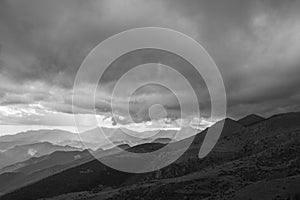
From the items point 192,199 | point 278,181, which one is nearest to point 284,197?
point 278,181

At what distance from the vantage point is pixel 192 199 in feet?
646

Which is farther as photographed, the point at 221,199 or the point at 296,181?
the point at 296,181

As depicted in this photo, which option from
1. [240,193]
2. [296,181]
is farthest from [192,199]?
[296,181]

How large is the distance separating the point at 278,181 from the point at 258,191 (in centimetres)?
1959

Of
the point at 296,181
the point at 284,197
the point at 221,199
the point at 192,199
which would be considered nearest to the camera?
the point at 284,197

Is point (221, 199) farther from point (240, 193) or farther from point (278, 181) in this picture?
point (278, 181)

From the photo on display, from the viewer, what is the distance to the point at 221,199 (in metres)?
157

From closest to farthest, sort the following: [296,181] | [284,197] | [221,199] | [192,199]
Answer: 1. [284,197]
2. [221,199]
3. [296,181]
4. [192,199]

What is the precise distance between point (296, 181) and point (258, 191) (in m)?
24.6

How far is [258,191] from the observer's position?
163625 millimetres

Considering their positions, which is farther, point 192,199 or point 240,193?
point 192,199

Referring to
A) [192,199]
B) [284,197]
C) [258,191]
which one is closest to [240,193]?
[258,191]

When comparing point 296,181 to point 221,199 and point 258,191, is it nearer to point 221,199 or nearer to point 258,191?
point 258,191

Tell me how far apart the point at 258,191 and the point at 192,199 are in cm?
4586
